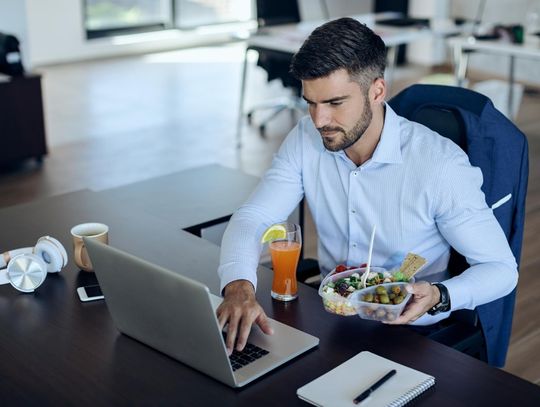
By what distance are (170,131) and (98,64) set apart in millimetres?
2330

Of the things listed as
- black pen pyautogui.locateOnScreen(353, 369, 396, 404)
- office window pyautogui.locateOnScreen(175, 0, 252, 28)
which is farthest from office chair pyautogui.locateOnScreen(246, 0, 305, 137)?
black pen pyautogui.locateOnScreen(353, 369, 396, 404)

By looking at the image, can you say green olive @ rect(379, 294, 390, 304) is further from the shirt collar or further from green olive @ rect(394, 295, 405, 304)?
the shirt collar

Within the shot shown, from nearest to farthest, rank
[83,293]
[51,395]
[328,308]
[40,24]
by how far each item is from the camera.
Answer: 1. [51,395]
2. [328,308]
3. [83,293]
4. [40,24]

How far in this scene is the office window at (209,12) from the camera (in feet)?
28.4

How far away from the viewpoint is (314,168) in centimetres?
207

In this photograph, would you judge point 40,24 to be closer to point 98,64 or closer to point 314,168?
point 98,64

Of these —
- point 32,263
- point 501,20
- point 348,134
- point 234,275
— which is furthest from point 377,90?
point 501,20

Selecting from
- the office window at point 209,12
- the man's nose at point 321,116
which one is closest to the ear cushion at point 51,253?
the man's nose at point 321,116

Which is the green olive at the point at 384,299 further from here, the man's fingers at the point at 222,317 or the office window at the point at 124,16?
the office window at the point at 124,16

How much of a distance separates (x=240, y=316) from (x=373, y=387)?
12.7 inches

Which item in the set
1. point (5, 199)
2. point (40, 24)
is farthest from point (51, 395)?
point (40, 24)

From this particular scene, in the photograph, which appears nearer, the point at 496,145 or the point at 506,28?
→ the point at 496,145

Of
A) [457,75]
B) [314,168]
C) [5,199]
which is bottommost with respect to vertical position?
[5,199]

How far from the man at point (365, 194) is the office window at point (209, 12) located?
22.4 feet
